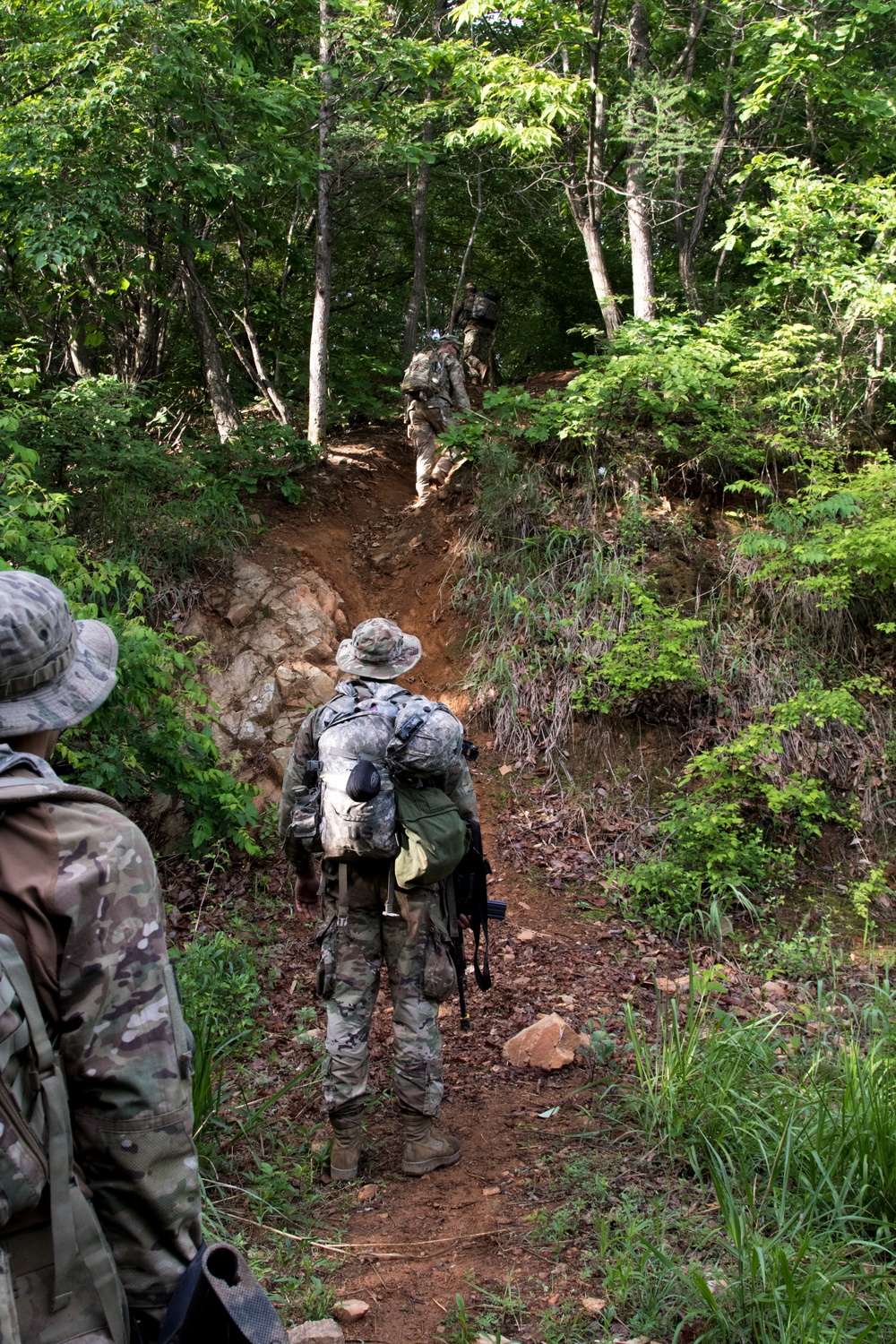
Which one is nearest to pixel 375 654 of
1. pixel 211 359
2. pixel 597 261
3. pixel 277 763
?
pixel 277 763

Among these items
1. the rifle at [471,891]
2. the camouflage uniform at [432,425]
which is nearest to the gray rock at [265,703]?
the camouflage uniform at [432,425]

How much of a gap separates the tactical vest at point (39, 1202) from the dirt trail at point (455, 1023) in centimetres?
185

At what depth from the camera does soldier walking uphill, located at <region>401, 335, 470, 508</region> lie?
10477 millimetres

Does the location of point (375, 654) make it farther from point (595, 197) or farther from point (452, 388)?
point (595, 197)

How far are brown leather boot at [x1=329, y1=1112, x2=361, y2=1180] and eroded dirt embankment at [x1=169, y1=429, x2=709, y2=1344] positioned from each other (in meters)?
0.07

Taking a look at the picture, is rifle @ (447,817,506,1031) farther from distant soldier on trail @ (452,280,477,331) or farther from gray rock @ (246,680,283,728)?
distant soldier on trail @ (452,280,477,331)

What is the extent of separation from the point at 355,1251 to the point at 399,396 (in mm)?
10686

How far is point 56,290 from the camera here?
378 inches

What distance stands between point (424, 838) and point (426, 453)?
7412mm

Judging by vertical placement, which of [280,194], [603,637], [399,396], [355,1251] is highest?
[280,194]

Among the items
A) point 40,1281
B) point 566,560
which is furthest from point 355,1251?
point 566,560

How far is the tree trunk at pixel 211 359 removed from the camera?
10.0m

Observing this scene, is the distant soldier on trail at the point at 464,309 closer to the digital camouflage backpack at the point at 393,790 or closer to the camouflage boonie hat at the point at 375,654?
the camouflage boonie hat at the point at 375,654

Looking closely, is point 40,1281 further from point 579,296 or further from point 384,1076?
point 579,296
